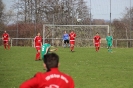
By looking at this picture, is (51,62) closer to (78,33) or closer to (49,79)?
(49,79)

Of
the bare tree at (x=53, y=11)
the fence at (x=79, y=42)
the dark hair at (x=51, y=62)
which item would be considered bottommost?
the fence at (x=79, y=42)

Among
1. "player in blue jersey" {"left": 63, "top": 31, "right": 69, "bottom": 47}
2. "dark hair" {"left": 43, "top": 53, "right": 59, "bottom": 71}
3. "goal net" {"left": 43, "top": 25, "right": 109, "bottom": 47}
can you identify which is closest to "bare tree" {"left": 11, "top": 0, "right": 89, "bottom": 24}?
"goal net" {"left": 43, "top": 25, "right": 109, "bottom": 47}

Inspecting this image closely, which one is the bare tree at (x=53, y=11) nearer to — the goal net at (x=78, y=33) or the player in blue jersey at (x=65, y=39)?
the goal net at (x=78, y=33)

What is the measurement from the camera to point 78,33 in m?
42.6

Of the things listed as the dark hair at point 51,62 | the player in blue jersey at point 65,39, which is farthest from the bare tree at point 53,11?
the dark hair at point 51,62

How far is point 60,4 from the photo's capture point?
55.1m

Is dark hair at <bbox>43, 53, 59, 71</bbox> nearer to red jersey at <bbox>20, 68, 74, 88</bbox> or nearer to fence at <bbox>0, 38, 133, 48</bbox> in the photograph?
red jersey at <bbox>20, 68, 74, 88</bbox>

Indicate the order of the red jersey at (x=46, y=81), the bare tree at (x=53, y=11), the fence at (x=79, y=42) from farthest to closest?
the bare tree at (x=53, y=11)
the fence at (x=79, y=42)
the red jersey at (x=46, y=81)

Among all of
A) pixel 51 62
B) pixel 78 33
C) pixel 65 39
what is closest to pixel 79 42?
pixel 78 33

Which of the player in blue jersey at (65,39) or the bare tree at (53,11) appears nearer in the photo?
the player in blue jersey at (65,39)

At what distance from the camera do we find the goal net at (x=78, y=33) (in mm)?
42062

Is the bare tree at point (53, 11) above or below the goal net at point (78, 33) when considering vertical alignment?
above

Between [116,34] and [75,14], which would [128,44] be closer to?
[116,34]

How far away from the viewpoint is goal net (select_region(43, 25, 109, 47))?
42.1m
